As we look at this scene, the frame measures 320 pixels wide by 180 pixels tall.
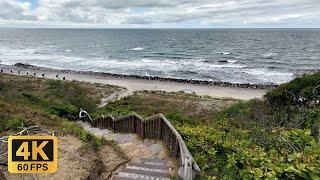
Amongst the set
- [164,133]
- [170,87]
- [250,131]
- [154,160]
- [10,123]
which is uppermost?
[250,131]

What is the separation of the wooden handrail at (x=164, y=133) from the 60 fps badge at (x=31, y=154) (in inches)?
151

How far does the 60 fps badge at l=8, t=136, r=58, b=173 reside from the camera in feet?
→ 9.04

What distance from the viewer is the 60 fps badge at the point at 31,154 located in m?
2.75

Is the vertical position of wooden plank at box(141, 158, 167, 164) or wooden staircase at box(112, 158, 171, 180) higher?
wooden staircase at box(112, 158, 171, 180)

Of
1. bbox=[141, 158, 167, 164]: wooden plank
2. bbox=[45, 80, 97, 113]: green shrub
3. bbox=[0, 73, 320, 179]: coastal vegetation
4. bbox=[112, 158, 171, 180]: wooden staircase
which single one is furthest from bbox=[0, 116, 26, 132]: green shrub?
bbox=[45, 80, 97, 113]: green shrub

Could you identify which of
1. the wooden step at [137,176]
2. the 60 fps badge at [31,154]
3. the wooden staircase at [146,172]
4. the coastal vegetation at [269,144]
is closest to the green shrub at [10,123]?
the wooden staircase at [146,172]

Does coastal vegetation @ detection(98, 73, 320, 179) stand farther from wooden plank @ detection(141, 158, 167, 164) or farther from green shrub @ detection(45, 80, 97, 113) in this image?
green shrub @ detection(45, 80, 97, 113)

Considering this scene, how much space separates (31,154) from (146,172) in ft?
17.5

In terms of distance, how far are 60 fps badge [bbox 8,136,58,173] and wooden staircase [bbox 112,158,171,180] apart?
4918 millimetres

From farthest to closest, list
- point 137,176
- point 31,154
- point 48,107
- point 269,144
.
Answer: point 48,107, point 137,176, point 269,144, point 31,154

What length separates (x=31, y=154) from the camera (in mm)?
2779

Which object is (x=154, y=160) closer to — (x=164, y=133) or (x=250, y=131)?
(x=164, y=133)

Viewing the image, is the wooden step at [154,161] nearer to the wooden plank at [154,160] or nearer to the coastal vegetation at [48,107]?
the wooden plank at [154,160]

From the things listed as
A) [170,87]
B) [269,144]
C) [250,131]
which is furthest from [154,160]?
[170,87]
